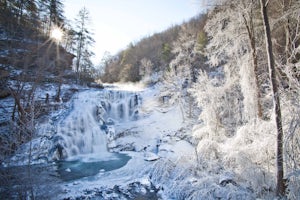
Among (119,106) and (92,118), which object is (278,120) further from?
(119,106)

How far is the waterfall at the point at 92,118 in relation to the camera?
44.4ft

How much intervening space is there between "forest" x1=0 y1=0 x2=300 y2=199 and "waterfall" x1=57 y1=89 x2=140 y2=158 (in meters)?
0.16

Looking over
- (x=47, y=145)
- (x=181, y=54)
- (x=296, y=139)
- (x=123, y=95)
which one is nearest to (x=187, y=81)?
(x=181, y=54)

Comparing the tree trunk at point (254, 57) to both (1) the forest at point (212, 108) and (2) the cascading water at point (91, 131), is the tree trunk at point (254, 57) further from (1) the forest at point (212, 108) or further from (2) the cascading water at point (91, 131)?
(2) the cascading water at point (91, 131)

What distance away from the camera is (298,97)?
3.72 m

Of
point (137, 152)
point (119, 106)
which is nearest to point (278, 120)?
point (137, 152)

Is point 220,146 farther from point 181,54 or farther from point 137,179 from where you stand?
point 181,54

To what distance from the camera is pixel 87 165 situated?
10.7 meters

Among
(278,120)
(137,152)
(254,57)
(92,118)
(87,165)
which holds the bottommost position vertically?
(87,165)

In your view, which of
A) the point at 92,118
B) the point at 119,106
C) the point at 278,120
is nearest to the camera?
the point at 278,120

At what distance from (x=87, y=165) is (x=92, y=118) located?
5.86 m

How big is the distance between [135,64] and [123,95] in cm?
1431

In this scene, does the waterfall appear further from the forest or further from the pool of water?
the pool of water

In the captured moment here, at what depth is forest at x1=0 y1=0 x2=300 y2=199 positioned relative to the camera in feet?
15.0
